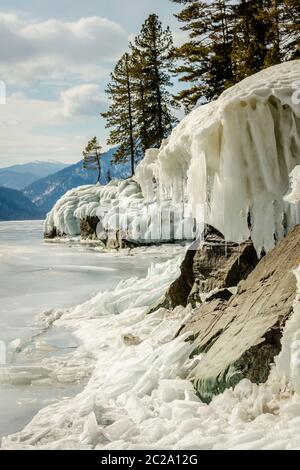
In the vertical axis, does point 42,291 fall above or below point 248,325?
below

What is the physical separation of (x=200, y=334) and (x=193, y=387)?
1.09 meters

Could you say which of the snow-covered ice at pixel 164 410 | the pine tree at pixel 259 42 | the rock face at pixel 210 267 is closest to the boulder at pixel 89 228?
the pine tree at pixel 259 42

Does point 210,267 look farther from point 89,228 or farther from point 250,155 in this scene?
point 89,228

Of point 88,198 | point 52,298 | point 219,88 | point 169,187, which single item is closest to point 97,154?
point 88,198

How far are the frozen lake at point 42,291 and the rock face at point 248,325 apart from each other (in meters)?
1.71

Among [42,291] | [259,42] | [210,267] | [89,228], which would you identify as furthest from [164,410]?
[89,228]

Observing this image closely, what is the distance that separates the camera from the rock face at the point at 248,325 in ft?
15.3

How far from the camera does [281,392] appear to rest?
4.37 metres

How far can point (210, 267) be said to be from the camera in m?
8.27

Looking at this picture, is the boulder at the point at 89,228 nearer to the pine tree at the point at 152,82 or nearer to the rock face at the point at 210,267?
the pine tree at the point at 152,82

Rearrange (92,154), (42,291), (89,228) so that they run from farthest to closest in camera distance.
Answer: (92,154)
(89,228)
(42,291)

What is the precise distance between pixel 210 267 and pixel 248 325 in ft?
10.1

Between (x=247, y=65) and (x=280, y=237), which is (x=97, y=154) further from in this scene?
(x=280, y=237)

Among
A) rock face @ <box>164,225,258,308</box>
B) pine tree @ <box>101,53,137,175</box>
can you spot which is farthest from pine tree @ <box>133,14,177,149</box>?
rock face @ <box>164,225,258,308</box>
